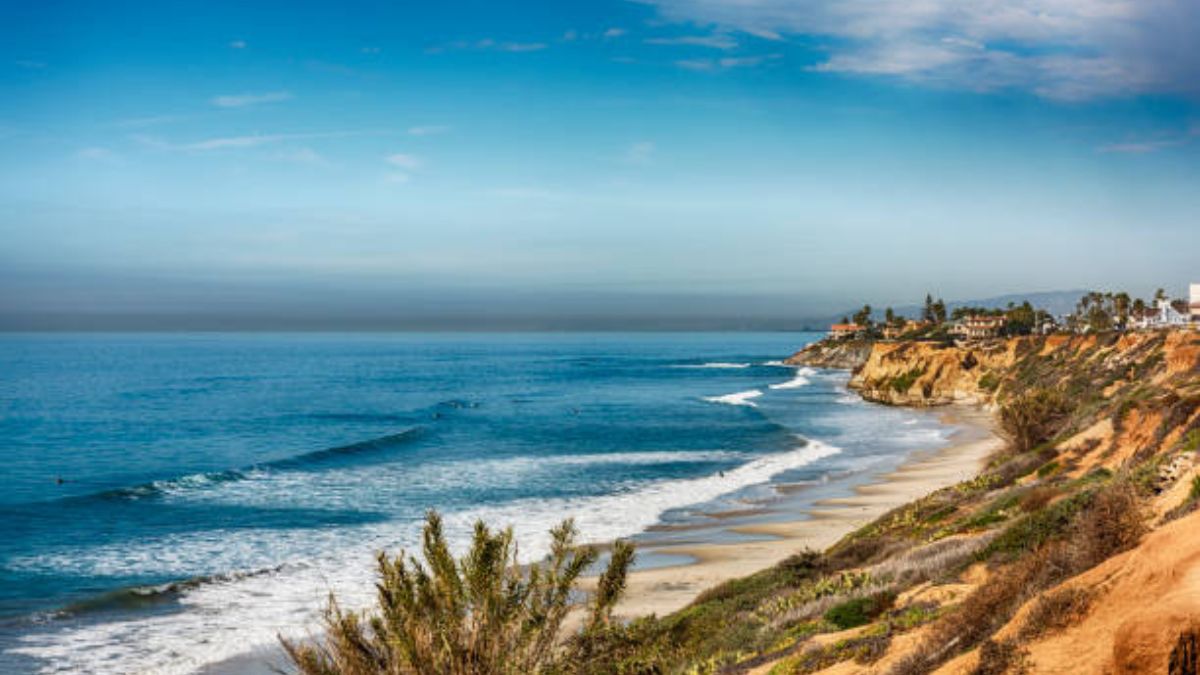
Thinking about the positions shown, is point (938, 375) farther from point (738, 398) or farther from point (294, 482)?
point (294, 482)

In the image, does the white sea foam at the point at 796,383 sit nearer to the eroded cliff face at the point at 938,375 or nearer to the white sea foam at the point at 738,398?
the white sea foam at the point at 738,398

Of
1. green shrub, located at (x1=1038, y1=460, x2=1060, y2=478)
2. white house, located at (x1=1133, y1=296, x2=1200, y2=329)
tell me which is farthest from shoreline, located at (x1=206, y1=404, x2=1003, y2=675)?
white house, located at (x1=1133, y1=296, x2=1200, y2=329)

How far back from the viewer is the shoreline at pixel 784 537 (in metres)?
22.8

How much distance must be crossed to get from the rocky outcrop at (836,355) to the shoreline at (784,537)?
358 ft

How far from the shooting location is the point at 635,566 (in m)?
25.7

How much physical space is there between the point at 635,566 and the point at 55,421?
58.0m

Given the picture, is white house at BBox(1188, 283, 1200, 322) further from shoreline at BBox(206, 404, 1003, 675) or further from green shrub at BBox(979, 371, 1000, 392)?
shoreline at BBox(206, 404, 1003, 675)

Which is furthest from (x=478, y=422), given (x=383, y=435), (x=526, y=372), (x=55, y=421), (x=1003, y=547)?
(x=526, y=372)

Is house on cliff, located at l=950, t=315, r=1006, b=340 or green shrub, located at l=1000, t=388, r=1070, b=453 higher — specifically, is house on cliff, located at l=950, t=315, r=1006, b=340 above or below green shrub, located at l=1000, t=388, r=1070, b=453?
above

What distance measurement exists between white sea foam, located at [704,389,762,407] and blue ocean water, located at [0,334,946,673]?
0.95 feet

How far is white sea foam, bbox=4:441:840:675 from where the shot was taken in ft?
61.9

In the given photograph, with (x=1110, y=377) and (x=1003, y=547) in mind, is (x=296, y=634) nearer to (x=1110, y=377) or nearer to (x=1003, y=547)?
(x=1003, y=547)

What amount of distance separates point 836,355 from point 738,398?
3088 inches

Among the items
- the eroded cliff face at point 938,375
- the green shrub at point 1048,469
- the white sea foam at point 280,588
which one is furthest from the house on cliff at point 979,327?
the green shrub at point 1048,469
